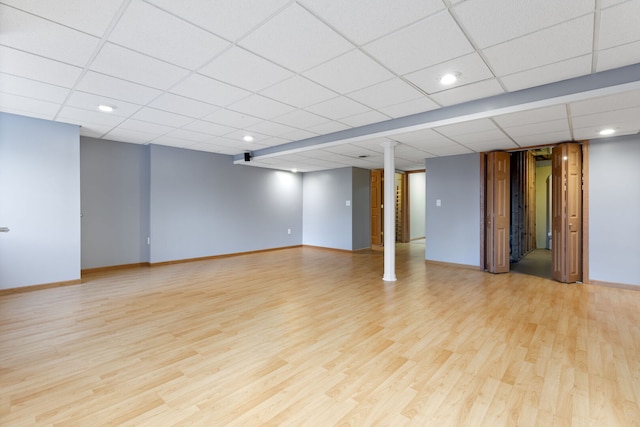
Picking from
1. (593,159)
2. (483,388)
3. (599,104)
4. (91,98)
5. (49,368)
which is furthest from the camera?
(593,159)

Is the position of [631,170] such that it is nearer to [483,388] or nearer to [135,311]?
[483,388]

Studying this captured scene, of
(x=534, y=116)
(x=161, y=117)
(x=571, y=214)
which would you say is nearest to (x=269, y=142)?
(x=161, y=117)

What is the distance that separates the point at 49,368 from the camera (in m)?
2.24

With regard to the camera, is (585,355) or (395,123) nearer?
(585,355)

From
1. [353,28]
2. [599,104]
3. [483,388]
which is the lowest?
[483,388]

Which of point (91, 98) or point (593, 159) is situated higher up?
point (91, 98)

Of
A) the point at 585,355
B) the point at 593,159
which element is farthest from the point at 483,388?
the point at 593,159

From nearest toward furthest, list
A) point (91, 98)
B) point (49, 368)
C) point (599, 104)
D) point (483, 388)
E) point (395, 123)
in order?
point (483, 388) < point (49, 368) < point (599, 104) < point (91, 98) < point (395, 123)

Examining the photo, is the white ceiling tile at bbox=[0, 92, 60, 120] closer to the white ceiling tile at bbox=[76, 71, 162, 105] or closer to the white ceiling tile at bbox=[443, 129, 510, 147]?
the white ceiling tile at bbox=[76, 71, 162, 105]

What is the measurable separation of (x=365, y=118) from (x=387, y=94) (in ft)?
2.86

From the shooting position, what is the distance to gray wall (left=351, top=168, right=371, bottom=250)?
7969 millimetres

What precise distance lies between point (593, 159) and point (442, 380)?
15.6ft

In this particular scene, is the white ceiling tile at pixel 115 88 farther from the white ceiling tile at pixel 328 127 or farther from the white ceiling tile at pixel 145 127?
the white ceiling tile at pixel 328 127

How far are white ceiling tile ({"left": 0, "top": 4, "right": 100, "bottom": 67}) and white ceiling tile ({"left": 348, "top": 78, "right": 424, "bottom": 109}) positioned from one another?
2420 millimetres
